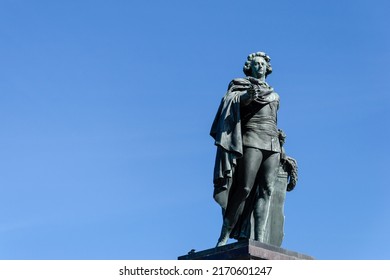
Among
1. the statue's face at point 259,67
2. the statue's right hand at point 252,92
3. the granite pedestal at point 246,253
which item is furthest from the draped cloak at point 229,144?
the granite pedestal at point 246,253

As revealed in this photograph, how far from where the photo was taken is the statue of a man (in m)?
16.3

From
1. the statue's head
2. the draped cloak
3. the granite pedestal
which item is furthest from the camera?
the statue's head

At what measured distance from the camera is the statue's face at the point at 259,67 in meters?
17.2

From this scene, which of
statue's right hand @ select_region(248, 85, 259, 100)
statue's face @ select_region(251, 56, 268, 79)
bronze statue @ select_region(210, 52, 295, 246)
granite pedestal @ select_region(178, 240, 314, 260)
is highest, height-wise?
statue's face @ select_region(251, 56, 268, 79)

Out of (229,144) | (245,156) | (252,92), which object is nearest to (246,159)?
(245,156)

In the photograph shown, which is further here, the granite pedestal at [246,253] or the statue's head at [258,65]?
the statue's head at [258,65]

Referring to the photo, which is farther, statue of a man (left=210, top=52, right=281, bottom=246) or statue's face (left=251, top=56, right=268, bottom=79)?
statue's face (left=251, top=56, right=268, bottom=79)

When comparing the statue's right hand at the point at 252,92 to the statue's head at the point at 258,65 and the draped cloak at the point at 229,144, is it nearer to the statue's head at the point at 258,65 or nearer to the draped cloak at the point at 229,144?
the draped cloak at the point at 229,144

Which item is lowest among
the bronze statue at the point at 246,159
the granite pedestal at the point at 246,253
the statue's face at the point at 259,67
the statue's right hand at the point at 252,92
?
the granite pedestal at the point at 246,253

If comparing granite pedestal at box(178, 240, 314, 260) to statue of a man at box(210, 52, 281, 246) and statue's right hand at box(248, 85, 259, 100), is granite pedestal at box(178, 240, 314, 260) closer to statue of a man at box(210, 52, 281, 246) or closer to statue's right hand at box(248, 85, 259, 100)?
statue of a man at box(210, 52, 281, 246)

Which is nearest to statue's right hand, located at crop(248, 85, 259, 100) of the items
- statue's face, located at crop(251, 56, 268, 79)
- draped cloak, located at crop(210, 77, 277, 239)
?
draped cloak, located at crop(210, 77, 277, 239)
